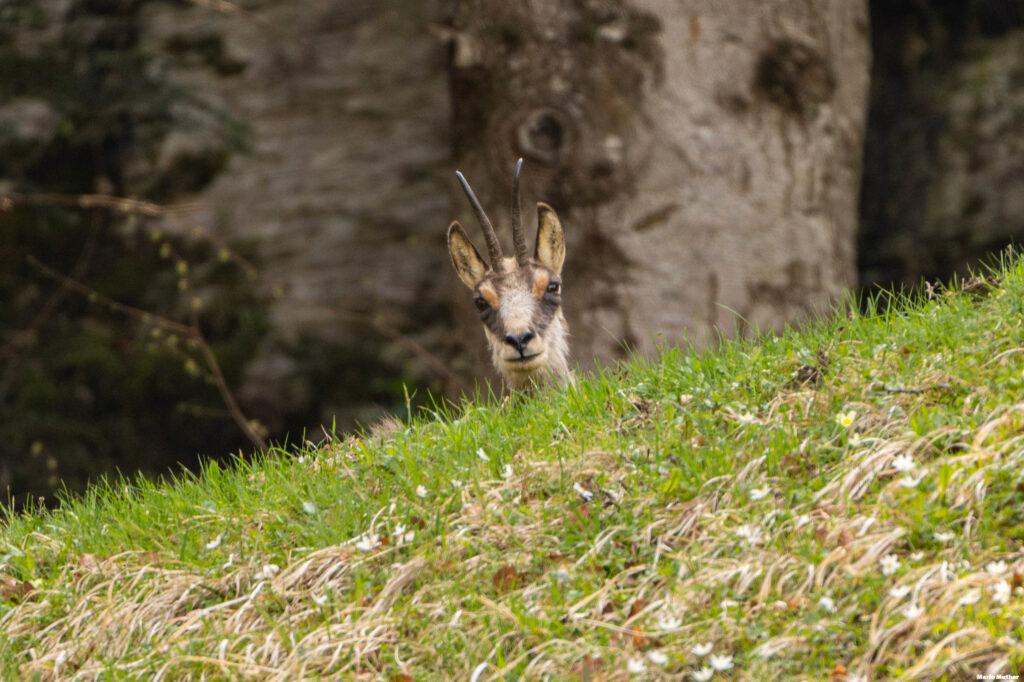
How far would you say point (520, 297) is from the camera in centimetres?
589

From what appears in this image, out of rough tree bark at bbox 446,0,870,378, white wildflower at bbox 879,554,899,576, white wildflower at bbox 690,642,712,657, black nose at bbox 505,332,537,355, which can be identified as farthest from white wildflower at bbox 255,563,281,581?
rough tree bark at bbox 446,0,870,378

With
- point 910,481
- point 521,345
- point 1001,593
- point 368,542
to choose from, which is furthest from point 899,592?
point 521,345

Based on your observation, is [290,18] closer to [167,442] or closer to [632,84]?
[167,442]

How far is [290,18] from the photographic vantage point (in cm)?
1159

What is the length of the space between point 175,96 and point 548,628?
24.6 ft

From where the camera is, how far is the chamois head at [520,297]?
5.70 m

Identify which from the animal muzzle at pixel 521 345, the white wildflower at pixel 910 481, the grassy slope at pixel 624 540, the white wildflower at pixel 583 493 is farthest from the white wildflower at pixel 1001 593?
the animal muzzle at pixel 521 345

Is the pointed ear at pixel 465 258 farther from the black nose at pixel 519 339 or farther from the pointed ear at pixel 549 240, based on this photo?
the black nose at pixel 519 339

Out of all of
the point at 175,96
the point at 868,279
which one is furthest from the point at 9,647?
the point at 868,279

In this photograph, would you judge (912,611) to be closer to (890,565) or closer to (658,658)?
(890,565)

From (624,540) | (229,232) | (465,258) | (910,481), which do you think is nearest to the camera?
(910,481)

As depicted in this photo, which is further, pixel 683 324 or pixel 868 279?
pixel 868 279

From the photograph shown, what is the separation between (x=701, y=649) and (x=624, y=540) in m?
0.72

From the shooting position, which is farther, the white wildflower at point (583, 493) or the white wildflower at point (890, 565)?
the white wildflower at point (583, 493)
